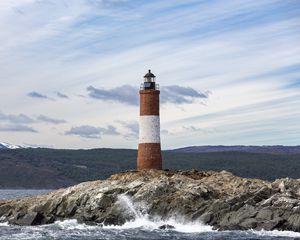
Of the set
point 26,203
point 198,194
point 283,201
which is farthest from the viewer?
point 26,203

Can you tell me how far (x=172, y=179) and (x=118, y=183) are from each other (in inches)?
182

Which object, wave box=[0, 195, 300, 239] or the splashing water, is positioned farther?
the splashing water

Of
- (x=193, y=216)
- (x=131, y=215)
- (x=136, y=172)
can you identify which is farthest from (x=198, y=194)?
(x=136, y=172)

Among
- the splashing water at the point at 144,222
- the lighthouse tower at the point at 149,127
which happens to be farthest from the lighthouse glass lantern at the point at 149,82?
the splashing water at the point at 144,222

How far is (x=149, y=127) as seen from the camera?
62.8 metres

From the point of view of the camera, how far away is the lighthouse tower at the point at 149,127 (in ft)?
206

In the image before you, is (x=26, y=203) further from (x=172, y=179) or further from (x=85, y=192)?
(x=172, y=179)

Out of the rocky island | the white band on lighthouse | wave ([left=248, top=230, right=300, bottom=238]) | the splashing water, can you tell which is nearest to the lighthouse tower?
the white band on lighthouse

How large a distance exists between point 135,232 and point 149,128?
54.9 ft

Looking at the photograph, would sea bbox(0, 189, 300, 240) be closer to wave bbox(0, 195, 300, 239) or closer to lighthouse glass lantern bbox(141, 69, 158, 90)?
wave bbox(0, 195, 300, 239)

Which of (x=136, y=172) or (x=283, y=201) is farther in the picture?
(x=136, y=172)

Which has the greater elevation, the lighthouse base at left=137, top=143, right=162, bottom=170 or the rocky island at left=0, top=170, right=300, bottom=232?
the lighthouse base at left=137, top=143, right=162, bottom=170

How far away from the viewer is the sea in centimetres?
4462

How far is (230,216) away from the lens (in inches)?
1902
